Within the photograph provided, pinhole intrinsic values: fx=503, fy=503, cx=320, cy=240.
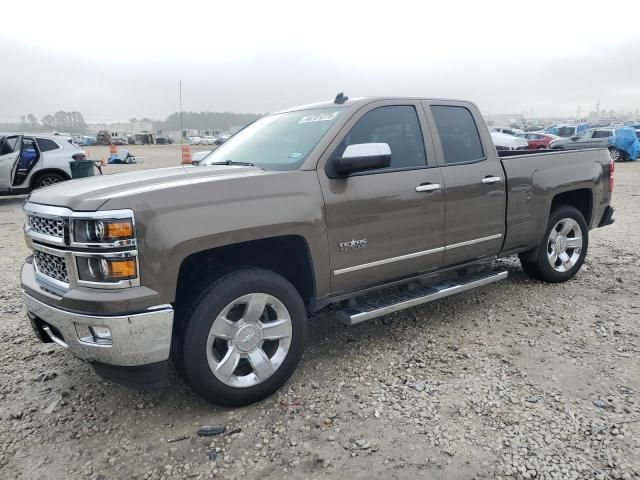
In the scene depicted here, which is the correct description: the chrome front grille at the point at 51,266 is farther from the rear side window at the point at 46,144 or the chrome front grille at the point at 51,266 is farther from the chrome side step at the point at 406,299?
the rear side window at the point at 46,144

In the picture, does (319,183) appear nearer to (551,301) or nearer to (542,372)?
(542,372)

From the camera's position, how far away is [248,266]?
10.2 ft

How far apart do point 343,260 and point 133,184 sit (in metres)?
1.39

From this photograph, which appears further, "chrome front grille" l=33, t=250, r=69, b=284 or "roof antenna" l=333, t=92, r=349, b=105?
"roof antenna" l=333, t=92, r=349, b=105

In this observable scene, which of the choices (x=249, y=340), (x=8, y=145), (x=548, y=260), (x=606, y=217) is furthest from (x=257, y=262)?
(x=8, y=145)

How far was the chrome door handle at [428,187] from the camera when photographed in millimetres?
3715

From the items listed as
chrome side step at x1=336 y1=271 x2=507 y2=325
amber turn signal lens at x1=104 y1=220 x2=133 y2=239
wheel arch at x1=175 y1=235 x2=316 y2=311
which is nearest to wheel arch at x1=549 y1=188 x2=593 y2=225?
chrome side step at x1=336 y1=271 x2=507 y2=325

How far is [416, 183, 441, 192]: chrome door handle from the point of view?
3.71m

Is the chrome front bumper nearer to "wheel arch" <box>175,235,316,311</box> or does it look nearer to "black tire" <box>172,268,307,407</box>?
"black tire" <box>172,268,307,407</box>

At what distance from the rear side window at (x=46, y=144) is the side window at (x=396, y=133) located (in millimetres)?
10215

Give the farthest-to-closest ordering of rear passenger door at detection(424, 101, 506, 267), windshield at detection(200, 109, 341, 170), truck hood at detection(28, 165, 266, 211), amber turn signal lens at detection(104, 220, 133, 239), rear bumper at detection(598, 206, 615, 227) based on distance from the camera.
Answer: rear bumper at detection(598, 206, 615, 227), rear passenger door at detection(424, 101, 506, 267), windshield at detection(200, 109, 341, 170), truck hood at detection(28, 165, 266, 211), amber turn signal lens at detection(104, 220, 133, 239)

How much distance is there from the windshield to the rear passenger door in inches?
38.8

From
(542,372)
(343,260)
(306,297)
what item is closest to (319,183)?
(343,260)

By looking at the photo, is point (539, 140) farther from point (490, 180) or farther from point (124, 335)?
point (124, 335)
